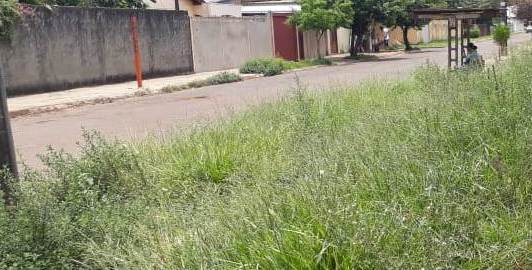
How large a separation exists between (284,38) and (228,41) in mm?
5598

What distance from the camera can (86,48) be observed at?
19.7m

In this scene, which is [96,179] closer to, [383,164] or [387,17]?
[383,164]

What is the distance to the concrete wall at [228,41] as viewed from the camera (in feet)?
83.6

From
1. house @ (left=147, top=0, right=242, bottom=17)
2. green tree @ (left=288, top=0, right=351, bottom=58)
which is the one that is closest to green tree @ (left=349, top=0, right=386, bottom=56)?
green tree @ (left=288, top=0, right=351, bottom=58)

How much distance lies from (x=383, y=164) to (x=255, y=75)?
20.3 meters

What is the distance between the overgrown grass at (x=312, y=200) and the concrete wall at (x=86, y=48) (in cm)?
1279

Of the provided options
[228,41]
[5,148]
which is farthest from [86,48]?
[5,148]

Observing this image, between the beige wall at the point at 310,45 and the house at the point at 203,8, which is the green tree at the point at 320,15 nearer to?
the beige wall at the point at 310,45

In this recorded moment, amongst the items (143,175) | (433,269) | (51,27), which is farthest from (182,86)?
(433,269)

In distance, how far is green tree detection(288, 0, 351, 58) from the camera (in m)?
28.5

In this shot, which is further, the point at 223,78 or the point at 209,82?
the point at 223,78

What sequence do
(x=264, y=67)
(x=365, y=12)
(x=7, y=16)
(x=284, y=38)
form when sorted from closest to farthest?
(x=7, y=16), (x=264, y=67), (x=284, y=38), (x=365, y=12)

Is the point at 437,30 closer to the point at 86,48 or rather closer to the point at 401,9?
the point at 401,9

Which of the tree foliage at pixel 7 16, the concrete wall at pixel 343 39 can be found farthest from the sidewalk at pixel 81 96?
the concrete wall at pixel 343 39
